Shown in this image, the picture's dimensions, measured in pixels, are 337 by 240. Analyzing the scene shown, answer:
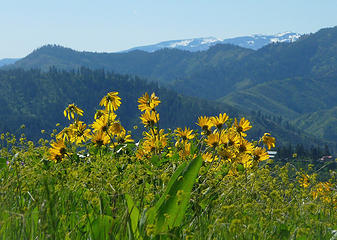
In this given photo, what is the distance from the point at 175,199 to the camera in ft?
10.9

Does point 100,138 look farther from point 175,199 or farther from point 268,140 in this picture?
point 175,199

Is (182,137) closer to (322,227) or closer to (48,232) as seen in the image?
(322,227)

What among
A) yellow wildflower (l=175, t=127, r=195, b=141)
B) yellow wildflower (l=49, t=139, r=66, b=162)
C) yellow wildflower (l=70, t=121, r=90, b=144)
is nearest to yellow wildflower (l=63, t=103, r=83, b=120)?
yellow wildflower (l=70, t=121, r=90, b=144)

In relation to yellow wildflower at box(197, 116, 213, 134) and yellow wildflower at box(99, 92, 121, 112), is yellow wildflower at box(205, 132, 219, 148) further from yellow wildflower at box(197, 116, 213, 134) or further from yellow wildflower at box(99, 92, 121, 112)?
yellow wildflower at box(99, 92, 121, 112)

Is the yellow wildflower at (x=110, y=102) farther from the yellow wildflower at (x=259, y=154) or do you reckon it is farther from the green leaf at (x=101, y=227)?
the green leaf at (x=101, y=227)

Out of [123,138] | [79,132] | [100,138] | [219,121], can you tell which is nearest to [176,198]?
[219,121]

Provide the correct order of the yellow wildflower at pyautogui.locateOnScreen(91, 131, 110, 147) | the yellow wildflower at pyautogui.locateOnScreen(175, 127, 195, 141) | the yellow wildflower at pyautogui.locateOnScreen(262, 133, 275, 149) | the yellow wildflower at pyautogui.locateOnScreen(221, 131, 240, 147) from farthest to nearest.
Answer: the yellow wildflower at pyautogui.locateOnScreen(175, 127, 195, 141)
the yellow wildflower at pyautogui.locateOnScreen(91, 131, 110, 147)
the yellow wildflower at pyautogui.locateOnScreen(262, 133, 275, 149)
the yellow wildflower at pyautogui.locateOnScreen(221, 131, 240, 147)

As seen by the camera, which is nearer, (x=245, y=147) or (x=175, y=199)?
(x=175, y=199)

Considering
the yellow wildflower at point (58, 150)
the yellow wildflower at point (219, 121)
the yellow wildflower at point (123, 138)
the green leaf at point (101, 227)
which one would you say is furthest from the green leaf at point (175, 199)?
the yellow wildflower at point (123, 138)

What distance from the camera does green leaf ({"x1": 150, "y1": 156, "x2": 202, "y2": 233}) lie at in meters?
3.27

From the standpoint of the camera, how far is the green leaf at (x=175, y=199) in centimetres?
327

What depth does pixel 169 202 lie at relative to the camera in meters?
3.30

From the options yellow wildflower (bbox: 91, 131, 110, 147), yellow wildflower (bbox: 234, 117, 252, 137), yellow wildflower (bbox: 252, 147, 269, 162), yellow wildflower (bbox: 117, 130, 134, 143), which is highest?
yellow wildflower (bbox: 234, 117, 252, 137)

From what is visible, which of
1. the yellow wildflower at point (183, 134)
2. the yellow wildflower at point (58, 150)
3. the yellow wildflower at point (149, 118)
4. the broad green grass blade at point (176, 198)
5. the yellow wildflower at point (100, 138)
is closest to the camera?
the broad green grass blade at point (176, 198)
